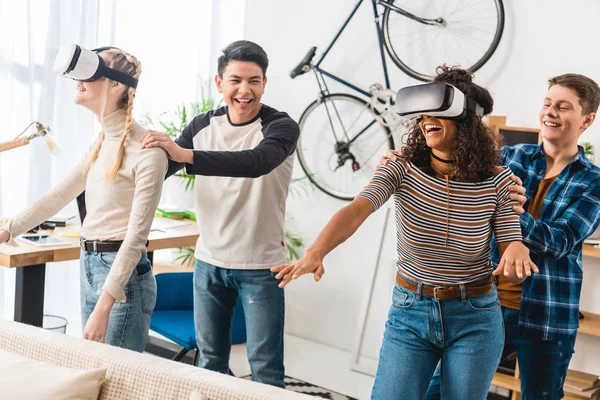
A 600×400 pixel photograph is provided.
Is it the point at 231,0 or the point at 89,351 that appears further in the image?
the point at 231,0

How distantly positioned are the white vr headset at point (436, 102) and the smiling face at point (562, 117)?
53 centimetres

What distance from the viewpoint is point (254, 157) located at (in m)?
2.17

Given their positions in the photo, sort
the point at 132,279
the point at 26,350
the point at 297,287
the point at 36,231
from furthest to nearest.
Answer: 1. the point at 297,287
2. the point at 36,231
3. the point at 132,279
4. the point at 26,350

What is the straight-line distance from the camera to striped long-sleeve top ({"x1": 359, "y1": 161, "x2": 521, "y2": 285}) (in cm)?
187

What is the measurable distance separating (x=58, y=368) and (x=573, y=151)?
1.68 meters

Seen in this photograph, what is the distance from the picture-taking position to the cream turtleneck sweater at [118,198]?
6.52 feet

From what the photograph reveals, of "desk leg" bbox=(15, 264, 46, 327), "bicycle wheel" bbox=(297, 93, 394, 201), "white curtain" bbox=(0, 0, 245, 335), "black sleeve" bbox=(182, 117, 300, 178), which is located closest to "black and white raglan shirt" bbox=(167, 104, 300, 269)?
"black sleeve" bbox=(182, 117, 300, 178)

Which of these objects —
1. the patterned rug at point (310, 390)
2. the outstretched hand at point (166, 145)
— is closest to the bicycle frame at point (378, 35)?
the patterned rug at point (310, 390)

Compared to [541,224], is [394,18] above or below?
above

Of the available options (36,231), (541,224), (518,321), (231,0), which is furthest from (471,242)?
(231,0)

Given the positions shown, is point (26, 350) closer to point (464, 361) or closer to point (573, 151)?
point (464, 361)

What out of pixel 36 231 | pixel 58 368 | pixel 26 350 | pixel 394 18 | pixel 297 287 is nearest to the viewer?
pixel 58 368

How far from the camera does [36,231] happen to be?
3338mm

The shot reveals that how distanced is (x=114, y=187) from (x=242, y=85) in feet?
1.78
